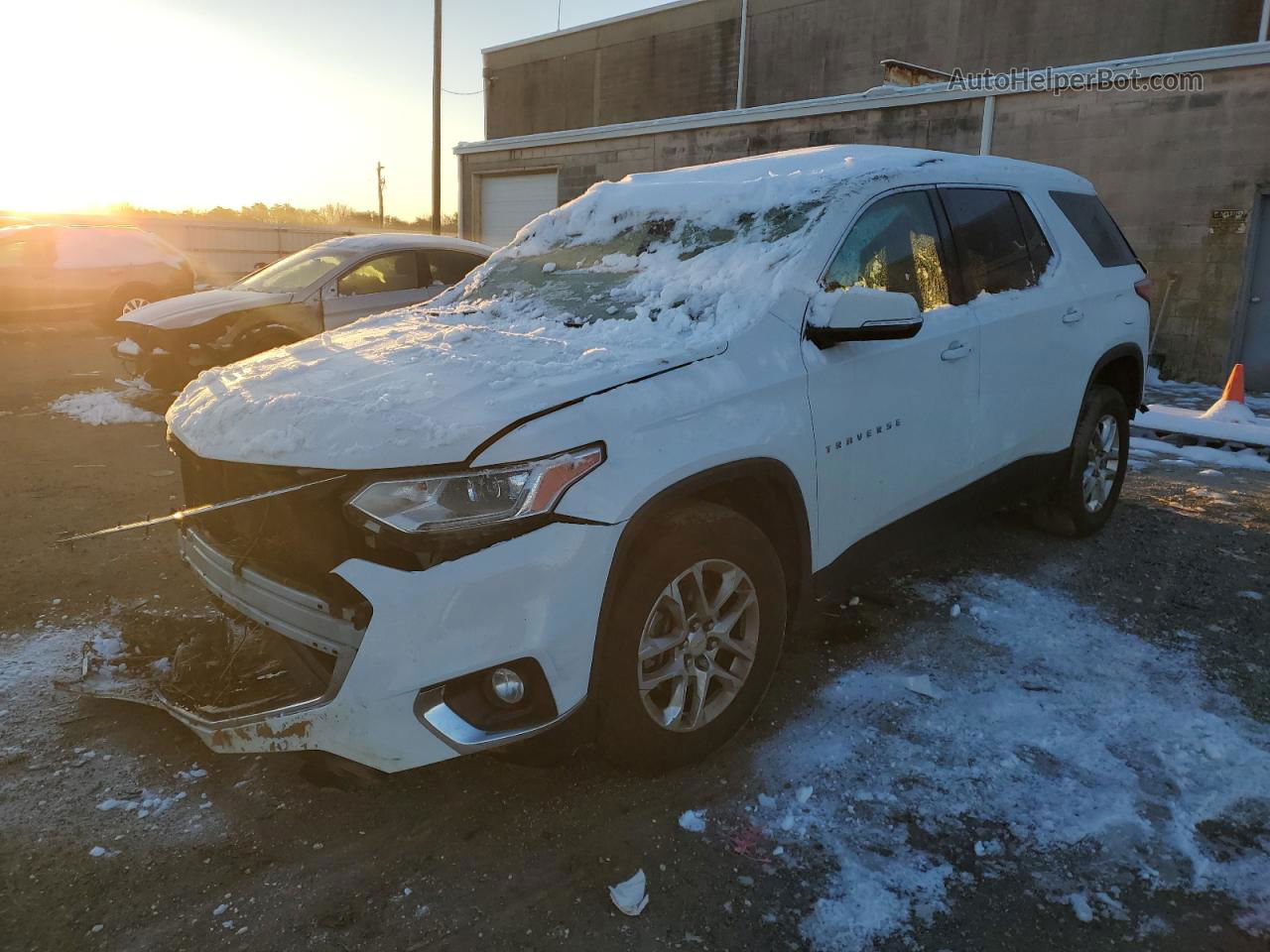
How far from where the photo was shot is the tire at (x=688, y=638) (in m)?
2.43

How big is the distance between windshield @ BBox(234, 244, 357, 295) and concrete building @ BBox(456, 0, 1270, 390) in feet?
28.0

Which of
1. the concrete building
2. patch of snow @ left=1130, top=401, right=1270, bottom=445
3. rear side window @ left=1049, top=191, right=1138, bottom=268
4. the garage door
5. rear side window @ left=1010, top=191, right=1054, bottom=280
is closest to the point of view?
rear side window @ left=1010, top=191, right=1054, bottom=280

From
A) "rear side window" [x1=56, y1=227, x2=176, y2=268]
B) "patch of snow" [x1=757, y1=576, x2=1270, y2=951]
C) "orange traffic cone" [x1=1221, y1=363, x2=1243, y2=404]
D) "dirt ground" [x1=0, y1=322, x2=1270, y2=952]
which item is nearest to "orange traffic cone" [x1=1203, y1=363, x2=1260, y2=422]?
"orange traffic cone" [x1=1221, y1=363, x2=1243, y2=404]

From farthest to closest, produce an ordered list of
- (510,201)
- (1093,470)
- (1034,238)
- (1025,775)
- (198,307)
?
1. (510,201)
2. (198,307)
3. (1093,470)
4. (1034,238)
5. (1025,775)

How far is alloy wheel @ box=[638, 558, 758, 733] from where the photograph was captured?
8.43ft

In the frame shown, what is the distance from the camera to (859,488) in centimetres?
316

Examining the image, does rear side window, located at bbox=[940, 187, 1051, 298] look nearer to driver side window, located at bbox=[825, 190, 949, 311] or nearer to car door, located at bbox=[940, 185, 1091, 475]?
car door, located at bbox=[940, 185, 1091, 475]

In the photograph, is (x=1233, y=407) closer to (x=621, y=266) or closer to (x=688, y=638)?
(x=621, y=266)

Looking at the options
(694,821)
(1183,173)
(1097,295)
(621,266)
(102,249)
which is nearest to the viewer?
(694,821)

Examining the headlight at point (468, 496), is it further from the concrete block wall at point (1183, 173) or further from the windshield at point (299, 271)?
the concrete block wall at point (1183, 173)

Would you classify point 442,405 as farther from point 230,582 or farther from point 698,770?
point 698,770

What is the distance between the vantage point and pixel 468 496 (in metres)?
2.24

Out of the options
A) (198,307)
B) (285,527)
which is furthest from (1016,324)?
(198,307)

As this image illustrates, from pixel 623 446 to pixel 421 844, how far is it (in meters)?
1.25
